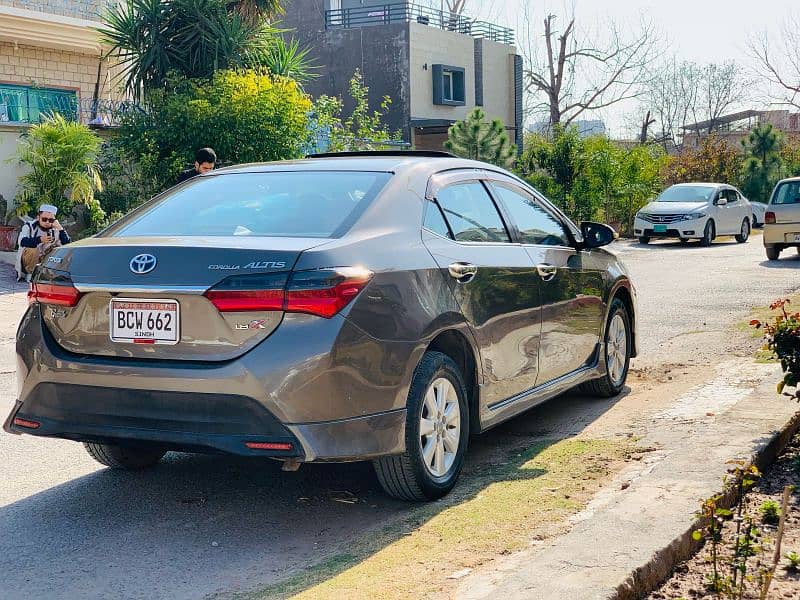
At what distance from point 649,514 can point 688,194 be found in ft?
80.6

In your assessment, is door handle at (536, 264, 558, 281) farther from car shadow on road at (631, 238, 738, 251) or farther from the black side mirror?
car shadow on road at (631, 238, 738, 251)

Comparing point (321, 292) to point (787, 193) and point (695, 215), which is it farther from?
point (695, 215)

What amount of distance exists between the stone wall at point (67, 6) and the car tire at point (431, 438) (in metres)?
21.3

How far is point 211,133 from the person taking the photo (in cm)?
1862

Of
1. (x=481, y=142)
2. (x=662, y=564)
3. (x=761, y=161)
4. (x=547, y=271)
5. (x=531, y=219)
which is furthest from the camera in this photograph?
Result: (x=761, y=161)

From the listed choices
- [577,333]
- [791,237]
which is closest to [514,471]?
[577,333]

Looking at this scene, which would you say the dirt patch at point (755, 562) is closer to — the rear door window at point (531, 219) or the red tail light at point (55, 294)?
the rear door window at point (531, 219)

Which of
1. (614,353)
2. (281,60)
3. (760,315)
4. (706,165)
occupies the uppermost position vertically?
(281,60)

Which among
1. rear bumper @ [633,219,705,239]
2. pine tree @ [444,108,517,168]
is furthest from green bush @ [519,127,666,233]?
rear bumper @ [633,219,705,239]

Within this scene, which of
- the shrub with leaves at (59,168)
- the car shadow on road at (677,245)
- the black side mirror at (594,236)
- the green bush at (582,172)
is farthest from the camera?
the green bush at (582,172)

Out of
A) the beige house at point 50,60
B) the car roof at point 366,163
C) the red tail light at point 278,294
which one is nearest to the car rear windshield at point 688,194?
the beige house at point 50,60

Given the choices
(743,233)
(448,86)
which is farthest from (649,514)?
(448,86)

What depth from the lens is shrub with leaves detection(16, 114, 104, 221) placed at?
17219 mm

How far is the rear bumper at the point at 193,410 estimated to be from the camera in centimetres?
430
